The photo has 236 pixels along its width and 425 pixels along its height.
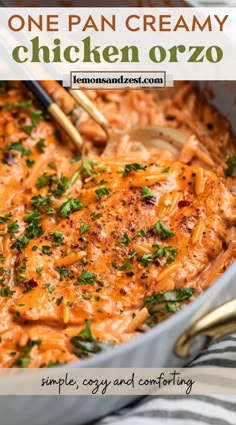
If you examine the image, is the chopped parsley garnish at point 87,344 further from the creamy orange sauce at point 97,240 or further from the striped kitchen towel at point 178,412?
the striped kitchen towel at point 178,412

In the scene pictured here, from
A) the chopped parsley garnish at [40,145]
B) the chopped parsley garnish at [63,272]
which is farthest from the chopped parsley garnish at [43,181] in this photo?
the chopped parsley garnish at [63,272]

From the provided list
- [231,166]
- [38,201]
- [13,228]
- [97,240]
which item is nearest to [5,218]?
[13,228]

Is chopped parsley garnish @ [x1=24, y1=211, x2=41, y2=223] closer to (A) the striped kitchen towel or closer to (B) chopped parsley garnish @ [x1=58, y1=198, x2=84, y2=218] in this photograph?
(B) chopped parsley garnish @ [x1=58, y1=198, x2=84, y2=218]

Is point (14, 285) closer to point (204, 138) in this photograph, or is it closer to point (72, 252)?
point (72, 252)

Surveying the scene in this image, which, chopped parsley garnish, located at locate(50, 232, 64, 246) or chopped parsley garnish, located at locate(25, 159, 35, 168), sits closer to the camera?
chopped parsley garnish, located at locate(50, 232, 64, 246)

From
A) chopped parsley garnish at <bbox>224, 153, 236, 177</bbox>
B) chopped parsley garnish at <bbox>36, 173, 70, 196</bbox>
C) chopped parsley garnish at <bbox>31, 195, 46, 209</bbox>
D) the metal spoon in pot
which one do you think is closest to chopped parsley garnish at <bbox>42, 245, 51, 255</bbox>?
chopped parsley garnish at <bbox>31, 195, 46, 209</bbox>

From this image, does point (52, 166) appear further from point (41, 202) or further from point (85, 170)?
point (41, 202)
